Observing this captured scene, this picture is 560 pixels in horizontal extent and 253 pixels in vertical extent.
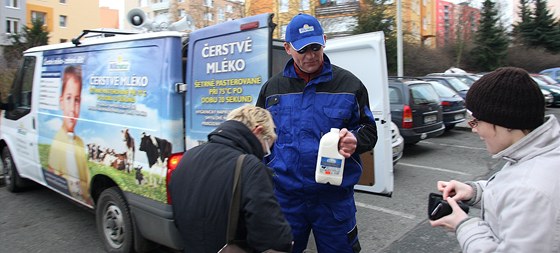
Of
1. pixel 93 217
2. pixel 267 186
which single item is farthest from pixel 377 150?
pixel 93 217

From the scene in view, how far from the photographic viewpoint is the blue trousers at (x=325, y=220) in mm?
2416

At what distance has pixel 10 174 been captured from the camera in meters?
5.92

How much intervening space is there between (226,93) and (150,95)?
25.1 inches

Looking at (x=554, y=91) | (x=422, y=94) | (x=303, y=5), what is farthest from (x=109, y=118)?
(x=303, y=5)

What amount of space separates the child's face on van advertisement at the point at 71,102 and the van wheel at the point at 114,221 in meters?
0.87

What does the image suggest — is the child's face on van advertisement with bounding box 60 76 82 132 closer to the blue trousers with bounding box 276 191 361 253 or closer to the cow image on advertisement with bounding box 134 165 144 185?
the cow image on advertisement with bounding box 134 165 144 185

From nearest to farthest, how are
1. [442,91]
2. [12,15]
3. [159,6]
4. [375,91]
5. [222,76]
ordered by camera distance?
[222,76] → [375,91] → [442,91] → [12,15] → [159,6]

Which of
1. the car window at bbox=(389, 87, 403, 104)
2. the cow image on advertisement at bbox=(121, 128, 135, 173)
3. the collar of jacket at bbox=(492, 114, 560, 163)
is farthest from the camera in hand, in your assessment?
the car window at bbox=(389, 87, 403, 104)

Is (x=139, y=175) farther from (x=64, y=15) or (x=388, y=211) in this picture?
(x=64, y=15)

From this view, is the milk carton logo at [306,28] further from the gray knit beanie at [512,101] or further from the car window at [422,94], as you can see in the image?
the car window at [422,94]

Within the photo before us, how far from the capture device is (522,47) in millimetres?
35281

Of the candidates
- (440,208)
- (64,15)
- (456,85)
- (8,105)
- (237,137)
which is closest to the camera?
(440,208)

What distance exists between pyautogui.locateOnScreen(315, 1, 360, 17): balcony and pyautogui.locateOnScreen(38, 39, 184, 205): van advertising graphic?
695 inches

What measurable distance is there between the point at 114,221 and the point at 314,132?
90.6 inches
